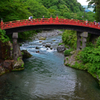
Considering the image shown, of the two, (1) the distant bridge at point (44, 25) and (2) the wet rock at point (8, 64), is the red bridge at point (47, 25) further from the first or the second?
(2) the wet rock at point (8, 64)

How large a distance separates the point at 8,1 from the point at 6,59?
11.4m

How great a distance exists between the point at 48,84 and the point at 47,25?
13.0 metres

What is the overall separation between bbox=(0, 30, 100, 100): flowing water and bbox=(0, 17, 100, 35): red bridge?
25.0ft

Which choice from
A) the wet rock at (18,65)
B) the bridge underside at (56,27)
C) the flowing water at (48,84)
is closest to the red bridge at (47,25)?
the bridge underside at (56,27)

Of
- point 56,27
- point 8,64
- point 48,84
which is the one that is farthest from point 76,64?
point 8,64

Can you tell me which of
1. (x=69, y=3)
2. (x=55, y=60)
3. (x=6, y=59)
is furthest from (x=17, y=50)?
(x=69, y=3)

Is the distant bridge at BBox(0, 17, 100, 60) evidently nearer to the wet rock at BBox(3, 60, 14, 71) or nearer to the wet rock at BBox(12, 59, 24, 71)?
the wet rock at BBox(12, 59, 24, 71)

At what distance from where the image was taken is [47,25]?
96.4 feet

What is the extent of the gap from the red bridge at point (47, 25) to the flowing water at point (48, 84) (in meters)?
7.62

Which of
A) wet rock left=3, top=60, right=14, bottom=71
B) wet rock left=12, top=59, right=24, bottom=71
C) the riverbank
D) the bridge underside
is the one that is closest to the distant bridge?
the bridge underside

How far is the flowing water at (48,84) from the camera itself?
17781mm

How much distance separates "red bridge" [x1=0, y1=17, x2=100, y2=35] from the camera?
26.3 m

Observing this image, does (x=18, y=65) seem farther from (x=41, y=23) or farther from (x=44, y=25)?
(x=44, y=25)

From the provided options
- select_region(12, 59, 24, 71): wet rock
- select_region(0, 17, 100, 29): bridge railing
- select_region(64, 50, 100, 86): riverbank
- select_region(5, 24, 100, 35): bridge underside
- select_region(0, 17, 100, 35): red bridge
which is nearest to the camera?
select_region(12, 59, 24, 71): wet rock
